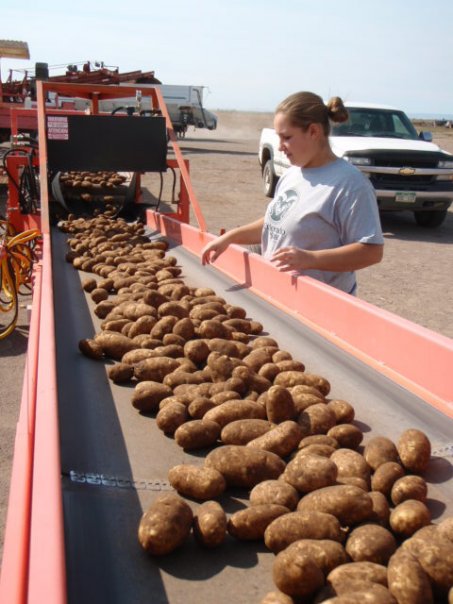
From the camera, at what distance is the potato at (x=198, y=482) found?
1662 millimetres

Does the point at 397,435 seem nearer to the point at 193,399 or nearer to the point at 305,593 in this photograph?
the point at 193,399

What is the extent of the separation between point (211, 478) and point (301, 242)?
179cm

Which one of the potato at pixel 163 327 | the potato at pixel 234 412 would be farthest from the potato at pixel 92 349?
the potato at pixel 234 412

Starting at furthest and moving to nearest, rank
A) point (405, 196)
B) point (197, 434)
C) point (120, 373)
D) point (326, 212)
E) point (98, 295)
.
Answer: point (405, 196), point (98, 295), point (326, 212), point (120, 373), point (197, 434)

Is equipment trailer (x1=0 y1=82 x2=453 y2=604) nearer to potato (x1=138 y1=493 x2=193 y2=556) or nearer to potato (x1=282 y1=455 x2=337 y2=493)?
potato (x1=138 y1=493 x2=193 y2=556)

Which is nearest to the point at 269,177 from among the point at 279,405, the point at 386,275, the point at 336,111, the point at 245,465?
the point at 386,275

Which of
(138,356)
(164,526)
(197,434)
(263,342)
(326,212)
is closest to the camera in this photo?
(164,526)

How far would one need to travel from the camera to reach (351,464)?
177 cm

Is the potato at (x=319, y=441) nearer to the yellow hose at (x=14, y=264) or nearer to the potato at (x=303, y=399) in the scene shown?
the potato at (x=303, y=399)

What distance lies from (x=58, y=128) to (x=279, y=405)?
4780 millimetres

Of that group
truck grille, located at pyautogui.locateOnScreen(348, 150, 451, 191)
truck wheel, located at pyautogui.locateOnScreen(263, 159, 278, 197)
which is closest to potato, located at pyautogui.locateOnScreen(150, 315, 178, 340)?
truck grille, located at pyautogui.locateOnScreen(348, 150, 451, 191)

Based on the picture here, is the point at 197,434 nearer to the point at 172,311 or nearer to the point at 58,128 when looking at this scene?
the point at 172,311

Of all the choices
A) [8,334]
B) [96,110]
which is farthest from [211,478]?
[96,110]

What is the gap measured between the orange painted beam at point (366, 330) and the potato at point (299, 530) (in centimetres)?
82
